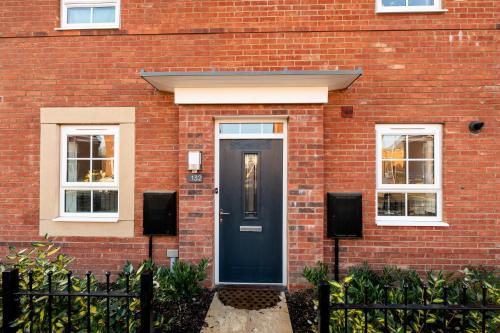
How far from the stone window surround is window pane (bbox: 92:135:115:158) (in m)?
0.23

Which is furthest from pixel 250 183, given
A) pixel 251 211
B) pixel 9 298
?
pixel 9 298

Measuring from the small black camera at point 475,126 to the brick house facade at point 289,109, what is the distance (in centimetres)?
11

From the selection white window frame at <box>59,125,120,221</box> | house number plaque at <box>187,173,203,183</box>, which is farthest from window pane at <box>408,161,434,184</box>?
white window frame at <box>59,125,120,221</box>

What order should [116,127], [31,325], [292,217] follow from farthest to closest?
[116,127]
[292,217]
[31,325]

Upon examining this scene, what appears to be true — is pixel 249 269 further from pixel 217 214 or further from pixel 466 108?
pixel 466 108

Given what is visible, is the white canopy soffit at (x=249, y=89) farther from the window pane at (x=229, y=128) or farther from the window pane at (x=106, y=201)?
the window pane at (x=106, y=201)

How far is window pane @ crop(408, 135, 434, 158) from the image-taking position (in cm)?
475

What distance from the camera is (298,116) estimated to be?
14.9ft

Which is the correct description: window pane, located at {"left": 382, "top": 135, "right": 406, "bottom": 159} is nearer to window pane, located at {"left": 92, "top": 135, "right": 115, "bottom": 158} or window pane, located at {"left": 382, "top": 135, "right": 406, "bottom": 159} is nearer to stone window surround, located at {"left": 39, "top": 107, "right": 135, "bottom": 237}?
stone window surround, located at {"left": 39, "top": 107, "right": 135, "bottom": 237}

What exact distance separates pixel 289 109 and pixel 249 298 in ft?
9.19

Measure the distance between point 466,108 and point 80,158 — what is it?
614 centimetres

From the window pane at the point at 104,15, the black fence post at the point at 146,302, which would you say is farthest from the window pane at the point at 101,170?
the black fence post at the point at 146,302

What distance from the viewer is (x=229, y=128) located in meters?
4.80

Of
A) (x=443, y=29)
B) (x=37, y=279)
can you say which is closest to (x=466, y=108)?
(x=443, y=29)
